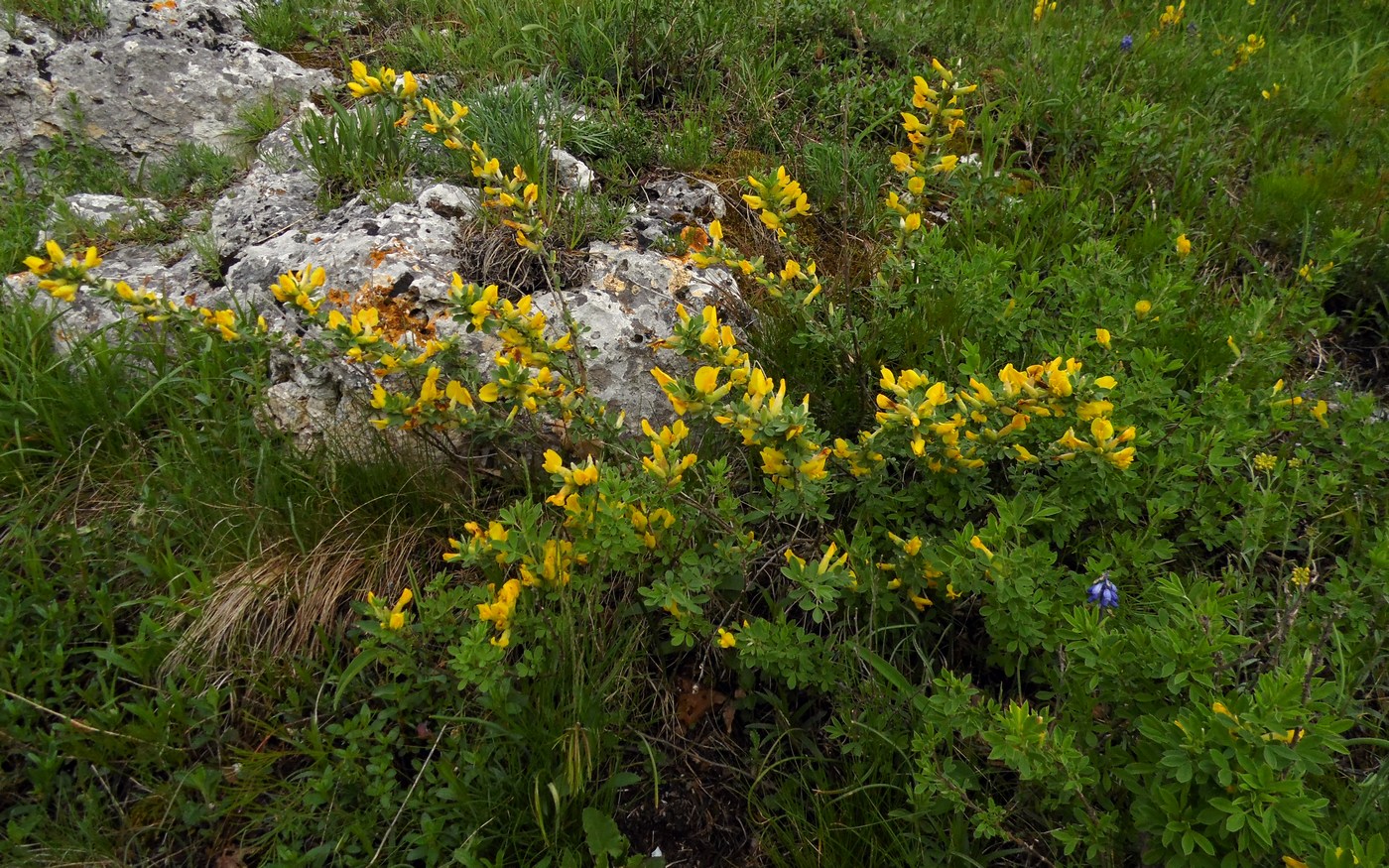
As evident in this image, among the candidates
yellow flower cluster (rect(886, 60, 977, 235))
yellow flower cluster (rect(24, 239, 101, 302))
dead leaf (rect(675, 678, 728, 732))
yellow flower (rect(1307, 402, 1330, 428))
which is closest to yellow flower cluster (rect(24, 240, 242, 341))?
yellow flower cluster (rect(24, 239, 101, 302))

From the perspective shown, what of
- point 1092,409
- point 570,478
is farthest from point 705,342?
point 1092,409

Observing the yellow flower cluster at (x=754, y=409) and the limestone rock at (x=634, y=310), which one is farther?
the limestone rock at (x=634, y=310)

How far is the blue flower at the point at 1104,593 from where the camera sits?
1.77m

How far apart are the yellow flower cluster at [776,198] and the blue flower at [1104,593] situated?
4.09ft

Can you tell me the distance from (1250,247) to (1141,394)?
160 cm

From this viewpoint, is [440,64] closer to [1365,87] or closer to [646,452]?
[646,452]

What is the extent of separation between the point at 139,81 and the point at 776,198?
11.1 feet

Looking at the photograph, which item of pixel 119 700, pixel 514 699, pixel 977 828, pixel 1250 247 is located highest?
pixel 1250 247

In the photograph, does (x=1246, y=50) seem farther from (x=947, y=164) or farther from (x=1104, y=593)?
(x=1104, y=593)

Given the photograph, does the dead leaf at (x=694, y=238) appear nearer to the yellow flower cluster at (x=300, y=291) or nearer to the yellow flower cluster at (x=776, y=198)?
the yellow flower cluster at (x=776, y=198)

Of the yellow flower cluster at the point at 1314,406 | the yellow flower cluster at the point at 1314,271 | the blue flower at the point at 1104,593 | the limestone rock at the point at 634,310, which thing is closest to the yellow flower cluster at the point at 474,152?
the limestone rock at the point at 634,310

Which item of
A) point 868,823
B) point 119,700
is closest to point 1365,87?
point 868,823

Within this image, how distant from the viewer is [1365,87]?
3.95 metres

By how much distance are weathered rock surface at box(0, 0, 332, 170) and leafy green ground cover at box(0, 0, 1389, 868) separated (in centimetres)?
88
